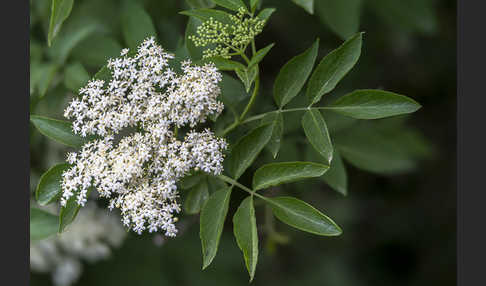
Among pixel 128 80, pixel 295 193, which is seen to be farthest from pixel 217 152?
pixel 295 193

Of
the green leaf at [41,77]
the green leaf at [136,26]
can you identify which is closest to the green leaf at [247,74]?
the green leaf at [136,26]

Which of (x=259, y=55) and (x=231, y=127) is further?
(x=231, y=127)

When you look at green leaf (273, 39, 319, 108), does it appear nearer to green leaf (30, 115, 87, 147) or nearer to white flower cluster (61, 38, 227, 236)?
white flower cluster (61, 38, 227, 236)

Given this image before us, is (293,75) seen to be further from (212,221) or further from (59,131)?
(59,131)

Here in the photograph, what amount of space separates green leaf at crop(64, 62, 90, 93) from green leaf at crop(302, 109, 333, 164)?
1.14m

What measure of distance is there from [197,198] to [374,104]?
0.86m

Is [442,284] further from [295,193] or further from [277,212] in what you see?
[277,212]

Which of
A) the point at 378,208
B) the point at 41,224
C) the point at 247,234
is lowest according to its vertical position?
the point at 378,208

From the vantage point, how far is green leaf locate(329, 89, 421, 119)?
1880mm

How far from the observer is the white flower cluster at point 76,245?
3.29m

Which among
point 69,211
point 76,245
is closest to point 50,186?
point 69,211

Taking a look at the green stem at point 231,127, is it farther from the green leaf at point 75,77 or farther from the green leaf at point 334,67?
the green leaf at point 75,77

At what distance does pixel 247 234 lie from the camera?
1.87 metres

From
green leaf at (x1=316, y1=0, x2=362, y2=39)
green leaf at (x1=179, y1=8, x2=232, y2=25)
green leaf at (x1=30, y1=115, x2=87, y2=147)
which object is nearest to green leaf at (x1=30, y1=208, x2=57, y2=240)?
green leaf at (x1=30, y1=115, x2=87, y2=147)
